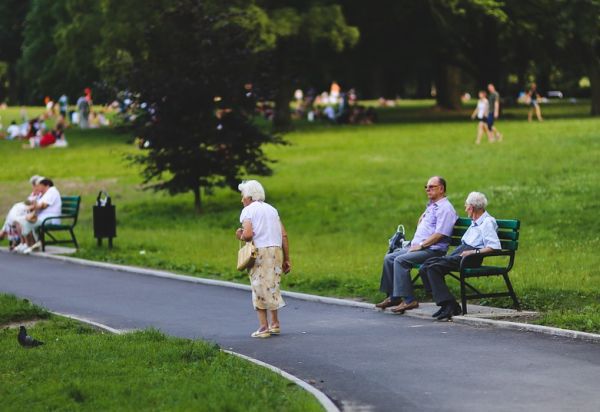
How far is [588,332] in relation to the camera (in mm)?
12555

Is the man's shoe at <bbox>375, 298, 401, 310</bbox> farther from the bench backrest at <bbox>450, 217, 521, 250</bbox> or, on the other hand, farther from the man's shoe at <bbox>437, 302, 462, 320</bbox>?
the bench backrest at <bbox>450, 217, 521, 250</bbox>

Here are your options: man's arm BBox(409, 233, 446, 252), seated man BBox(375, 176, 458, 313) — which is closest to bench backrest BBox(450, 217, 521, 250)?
seated man BBox(375, 176, 458, 313)

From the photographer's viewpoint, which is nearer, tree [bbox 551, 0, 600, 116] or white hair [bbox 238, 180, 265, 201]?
white hair [bbox 238, 180, 265, 201]

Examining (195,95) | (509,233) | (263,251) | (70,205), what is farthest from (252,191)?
(195,95)

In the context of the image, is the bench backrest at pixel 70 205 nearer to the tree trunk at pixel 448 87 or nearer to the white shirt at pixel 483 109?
the white shirt at pixel 483 109

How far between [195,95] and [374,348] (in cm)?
1833

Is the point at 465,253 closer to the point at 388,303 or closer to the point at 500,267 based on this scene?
the point at 500,267

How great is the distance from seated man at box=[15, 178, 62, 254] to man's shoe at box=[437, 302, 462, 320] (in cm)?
1193

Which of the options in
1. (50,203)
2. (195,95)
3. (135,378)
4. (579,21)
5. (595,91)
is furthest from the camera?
(595,91)

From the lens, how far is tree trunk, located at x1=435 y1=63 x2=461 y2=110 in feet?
217

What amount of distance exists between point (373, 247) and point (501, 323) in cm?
968

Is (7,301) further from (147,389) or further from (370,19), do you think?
(370,19)

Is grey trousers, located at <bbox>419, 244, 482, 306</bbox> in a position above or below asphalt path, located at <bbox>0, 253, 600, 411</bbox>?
above

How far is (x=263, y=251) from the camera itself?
1347 cm
